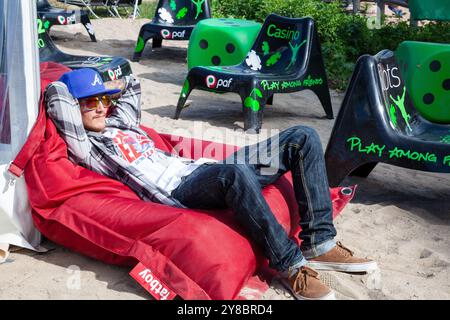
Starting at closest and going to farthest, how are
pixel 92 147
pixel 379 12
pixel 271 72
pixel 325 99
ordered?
pixel 92 147 → pixel 271 72 → pixel 325 99 → pixel 379 12

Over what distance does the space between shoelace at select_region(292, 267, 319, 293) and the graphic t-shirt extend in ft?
2.78

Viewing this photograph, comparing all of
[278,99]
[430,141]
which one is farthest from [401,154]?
[278,99]

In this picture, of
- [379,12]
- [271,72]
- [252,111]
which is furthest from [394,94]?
[379,12]

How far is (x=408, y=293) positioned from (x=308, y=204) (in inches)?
25.6

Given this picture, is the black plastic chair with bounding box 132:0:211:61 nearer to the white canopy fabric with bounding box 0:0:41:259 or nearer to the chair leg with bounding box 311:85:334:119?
the chair leg with bounding box 311:85:334:119

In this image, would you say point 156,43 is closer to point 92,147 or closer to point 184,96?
point 184,96

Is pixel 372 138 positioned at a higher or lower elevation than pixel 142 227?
higher

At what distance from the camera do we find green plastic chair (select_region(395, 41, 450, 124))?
553 centimetres

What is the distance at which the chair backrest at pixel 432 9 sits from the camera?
8.09 metres

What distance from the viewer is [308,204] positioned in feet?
11.3

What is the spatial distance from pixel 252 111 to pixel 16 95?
3.02 m

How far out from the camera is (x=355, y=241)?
13.0 feet

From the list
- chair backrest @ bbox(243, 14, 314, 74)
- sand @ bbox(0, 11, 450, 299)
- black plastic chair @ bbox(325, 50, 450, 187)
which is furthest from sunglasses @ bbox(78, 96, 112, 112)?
chair backrest @ bbox(243, 14, 314, 74)

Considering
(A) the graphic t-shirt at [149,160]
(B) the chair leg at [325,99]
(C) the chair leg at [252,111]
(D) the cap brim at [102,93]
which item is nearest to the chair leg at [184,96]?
(C) the chair leg at [252,111]
